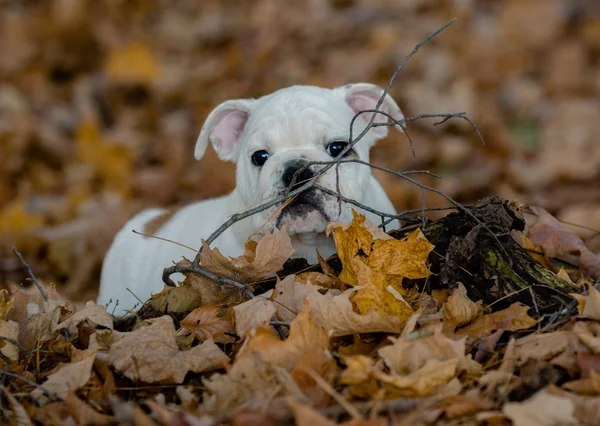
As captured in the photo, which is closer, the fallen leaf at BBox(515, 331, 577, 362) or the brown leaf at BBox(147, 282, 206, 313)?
the fallen leaf at BBox(515, 331, 577, 362)

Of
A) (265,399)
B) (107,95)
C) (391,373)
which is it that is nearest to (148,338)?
(265,399)

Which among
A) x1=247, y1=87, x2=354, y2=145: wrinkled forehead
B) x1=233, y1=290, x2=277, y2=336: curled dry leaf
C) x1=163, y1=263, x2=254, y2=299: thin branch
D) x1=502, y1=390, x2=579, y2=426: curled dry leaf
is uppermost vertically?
x1=247, y1=87, x2=354, y2=145: wrinkled forehead

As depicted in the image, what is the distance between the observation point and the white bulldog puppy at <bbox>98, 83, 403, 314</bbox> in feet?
11.5

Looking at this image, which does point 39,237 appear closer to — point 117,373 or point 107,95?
point 107,95

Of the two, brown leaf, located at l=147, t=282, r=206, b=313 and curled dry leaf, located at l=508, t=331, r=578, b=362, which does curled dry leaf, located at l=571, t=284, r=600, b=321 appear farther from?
brown leaf, located at l=147, t=282, r=206, b=313

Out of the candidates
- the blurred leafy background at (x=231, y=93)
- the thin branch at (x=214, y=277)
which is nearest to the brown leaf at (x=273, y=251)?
the thin branch at (x=214, y=277)

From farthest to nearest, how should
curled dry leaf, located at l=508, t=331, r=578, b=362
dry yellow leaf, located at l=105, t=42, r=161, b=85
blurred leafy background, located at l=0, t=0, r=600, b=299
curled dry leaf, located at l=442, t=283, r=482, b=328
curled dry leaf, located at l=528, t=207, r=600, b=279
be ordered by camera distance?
dry yellow leaf, located at l=105, t=42, r=161, b=85 < blurred leafy background, located at l=0, t=0, r=600, b=299 < curled dry leaf, located at l=528, t=207, r=600, b=279 < curled dry leaf, located at l=442, t=283, r=482, b=328 < curled dry leaf, located at l=508, t=331, r=578, b=362

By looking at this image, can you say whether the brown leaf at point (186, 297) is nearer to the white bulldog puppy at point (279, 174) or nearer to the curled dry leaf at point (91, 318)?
the curled dry leaf at point (91, 318)

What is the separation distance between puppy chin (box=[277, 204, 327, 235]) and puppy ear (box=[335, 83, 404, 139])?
868 millimetres

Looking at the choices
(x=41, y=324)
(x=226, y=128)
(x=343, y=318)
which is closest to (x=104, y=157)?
(x=226, y=128)

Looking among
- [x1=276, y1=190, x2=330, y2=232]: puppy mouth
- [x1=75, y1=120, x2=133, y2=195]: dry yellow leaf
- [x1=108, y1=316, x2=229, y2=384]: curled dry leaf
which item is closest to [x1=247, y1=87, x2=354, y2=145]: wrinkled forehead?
[x1=276, y1=190, x2=330, y2=232]: puppy mouth

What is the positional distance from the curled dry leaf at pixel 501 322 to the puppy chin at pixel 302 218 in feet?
3.03

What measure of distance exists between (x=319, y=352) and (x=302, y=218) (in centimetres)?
104

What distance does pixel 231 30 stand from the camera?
1036 cm
